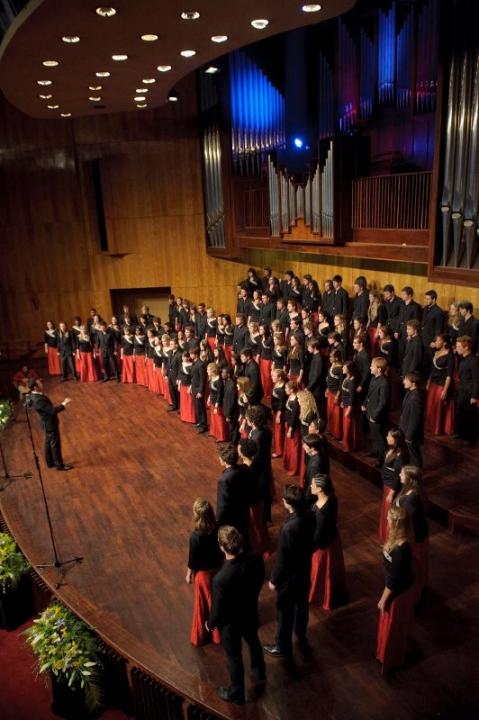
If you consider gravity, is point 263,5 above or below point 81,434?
above

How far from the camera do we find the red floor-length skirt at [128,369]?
11562 millimetres

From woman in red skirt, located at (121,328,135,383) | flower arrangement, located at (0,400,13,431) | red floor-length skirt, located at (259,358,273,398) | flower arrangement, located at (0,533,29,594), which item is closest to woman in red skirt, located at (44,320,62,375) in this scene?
woman in red skirt, located at (121,328,135,383)

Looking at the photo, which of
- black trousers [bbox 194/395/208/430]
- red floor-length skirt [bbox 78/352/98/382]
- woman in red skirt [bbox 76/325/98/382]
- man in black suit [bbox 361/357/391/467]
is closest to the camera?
man in black suit [bbox 361/357/391/467]

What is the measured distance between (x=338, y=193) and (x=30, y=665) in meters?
7.07

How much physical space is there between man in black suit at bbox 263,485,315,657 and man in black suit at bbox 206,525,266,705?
11.5 inches

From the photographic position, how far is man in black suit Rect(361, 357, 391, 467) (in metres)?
6.01

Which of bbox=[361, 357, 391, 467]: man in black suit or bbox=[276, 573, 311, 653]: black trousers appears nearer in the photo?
bbox=[276, 573, 311, 653]: black trousers

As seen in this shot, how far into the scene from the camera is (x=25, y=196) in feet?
44.9

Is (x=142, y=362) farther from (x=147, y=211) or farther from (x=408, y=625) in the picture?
(x=408, y=625)

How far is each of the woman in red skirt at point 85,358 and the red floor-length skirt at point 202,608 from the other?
814cm

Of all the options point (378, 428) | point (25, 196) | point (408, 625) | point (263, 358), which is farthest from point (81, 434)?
point (25, 196)

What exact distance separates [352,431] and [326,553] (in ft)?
8.78

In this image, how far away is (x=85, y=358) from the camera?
11922 mm

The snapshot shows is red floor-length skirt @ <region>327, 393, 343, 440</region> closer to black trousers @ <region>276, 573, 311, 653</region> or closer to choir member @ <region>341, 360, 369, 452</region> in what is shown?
choir member @ <region>341, 360, 369, 452</region>
